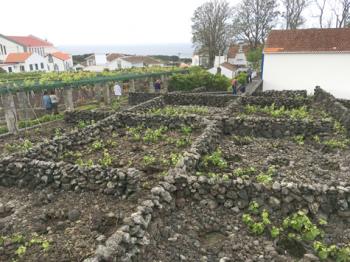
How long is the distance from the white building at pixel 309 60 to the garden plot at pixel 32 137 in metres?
19.5

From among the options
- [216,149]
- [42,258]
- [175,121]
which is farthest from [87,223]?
[175,121]

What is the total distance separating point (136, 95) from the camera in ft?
72.2

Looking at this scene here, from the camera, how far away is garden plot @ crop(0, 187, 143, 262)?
5309 mm

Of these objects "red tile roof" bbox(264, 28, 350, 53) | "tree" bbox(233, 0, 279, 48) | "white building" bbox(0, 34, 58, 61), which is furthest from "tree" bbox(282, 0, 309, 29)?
"white building" bbox(0, 34, 58, 61)

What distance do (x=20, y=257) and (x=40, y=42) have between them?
8432cm

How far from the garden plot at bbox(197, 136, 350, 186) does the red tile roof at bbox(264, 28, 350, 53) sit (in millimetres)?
15881

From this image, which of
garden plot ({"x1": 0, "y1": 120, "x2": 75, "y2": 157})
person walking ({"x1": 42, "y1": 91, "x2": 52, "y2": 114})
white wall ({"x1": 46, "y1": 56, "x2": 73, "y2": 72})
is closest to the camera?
garden plot ({"x1": 0, "y1": 120, "x2": 75, "y2": 157})

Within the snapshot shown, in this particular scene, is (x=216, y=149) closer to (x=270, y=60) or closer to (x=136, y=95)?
(x=136, y=95)

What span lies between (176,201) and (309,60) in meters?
23.1

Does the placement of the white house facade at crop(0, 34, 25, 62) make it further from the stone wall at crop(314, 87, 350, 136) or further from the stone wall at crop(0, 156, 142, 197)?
the stone wall at crop(314, 87, 350, 136)

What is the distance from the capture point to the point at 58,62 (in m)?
67.2

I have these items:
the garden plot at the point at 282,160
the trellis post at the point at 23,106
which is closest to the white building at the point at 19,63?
the trellis post at the point at 23,106

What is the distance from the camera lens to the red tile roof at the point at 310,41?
78.9 feet

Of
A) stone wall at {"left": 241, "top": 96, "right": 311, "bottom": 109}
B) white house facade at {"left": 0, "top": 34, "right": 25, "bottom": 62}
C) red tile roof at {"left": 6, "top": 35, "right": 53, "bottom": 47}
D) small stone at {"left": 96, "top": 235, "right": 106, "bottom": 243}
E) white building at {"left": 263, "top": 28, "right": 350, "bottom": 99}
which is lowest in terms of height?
small stone at {"left": 96, "top": 235, "right": 106, "bottom": 243}
